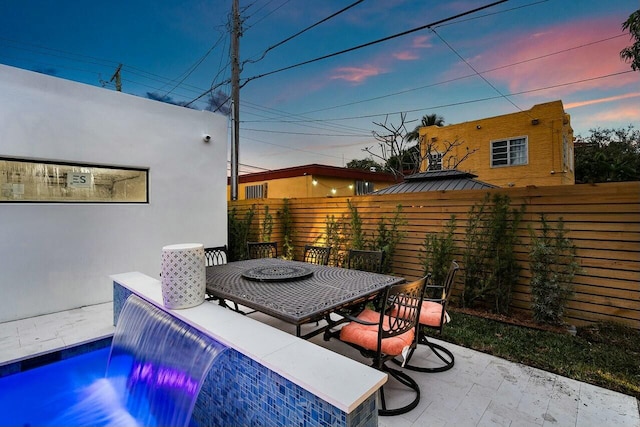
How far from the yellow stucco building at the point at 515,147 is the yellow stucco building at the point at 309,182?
2.79m

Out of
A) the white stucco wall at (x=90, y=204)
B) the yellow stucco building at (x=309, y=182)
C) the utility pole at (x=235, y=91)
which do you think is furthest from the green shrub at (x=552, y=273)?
the yellow stucco building at (x=309, y=182)

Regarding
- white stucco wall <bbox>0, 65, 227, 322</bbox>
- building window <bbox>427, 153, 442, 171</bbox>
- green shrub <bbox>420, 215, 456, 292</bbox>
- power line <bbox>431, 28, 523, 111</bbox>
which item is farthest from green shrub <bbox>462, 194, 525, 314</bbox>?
building window <bbox>427, 153, 442, 171</bbox>

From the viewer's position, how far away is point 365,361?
2.80m

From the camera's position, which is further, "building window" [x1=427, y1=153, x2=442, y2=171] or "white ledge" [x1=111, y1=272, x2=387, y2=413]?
"building window" [x1=427, y1=153, x2=442, y2=171]

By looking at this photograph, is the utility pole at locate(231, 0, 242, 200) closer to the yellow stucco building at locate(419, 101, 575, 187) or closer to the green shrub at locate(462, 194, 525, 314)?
the green shrub at locate(462, 194, 525, 314)

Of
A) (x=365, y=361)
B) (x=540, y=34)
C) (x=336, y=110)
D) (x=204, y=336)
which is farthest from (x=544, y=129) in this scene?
(x=204, y=336)

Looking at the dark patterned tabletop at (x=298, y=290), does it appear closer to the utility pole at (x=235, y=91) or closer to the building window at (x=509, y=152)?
the utility pole at (x=235, y=91)

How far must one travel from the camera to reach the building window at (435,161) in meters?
11.5

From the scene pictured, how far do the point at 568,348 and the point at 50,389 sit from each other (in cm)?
466

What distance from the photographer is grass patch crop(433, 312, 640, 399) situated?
7.93 feet

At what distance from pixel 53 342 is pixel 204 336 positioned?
2.19 m

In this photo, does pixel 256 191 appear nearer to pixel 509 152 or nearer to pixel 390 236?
pixel 390 236

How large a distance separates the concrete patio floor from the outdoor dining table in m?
0.78

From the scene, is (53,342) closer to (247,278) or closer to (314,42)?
(247,278)
